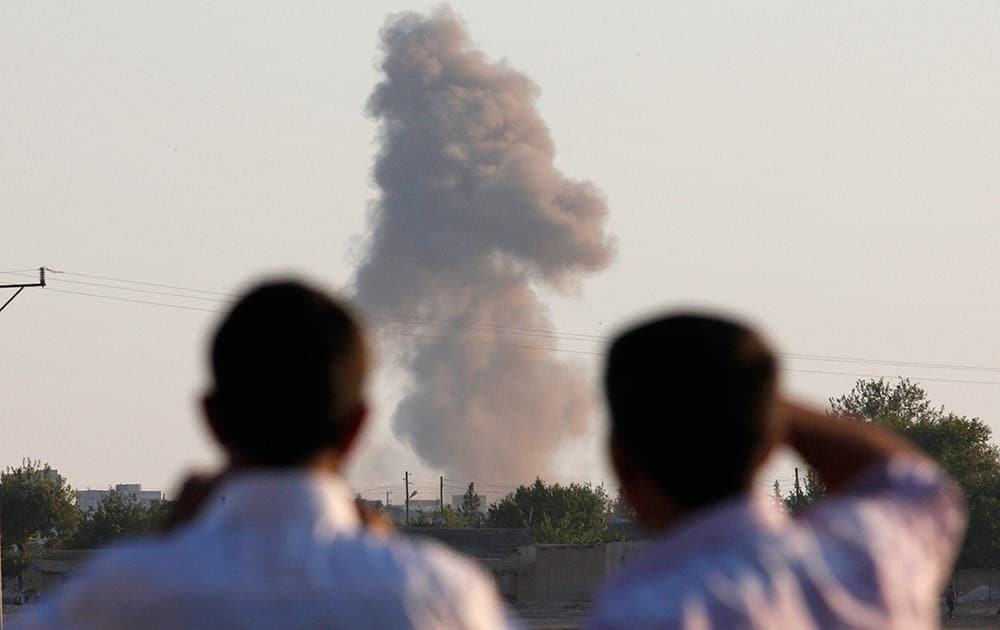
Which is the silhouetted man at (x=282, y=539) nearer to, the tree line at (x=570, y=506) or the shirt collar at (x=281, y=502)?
the shirt collar at (x=281, y=502)

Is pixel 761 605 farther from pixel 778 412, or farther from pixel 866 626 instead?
pixel 778 412

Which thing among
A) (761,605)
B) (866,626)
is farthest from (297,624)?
(866,626)

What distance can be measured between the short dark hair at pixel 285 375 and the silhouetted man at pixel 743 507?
0.46 m

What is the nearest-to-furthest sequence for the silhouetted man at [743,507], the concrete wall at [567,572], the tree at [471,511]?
the silhouetted man at [743,507] → the concrete wall at [567,572] → the tree at [471,511]

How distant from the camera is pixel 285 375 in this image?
3357mm

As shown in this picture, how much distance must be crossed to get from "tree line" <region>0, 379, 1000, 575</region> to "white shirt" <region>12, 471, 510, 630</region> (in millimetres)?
107778

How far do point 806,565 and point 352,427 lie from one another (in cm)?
80

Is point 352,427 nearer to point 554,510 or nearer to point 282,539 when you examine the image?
point 282,539

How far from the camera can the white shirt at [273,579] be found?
120 inches

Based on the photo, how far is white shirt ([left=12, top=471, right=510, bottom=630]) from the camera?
3.06m

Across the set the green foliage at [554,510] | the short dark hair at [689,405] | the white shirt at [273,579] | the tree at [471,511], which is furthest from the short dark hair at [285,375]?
the tree at [471,511]

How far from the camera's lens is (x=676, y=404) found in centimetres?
333

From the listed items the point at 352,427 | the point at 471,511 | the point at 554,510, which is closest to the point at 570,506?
the point at 554,510

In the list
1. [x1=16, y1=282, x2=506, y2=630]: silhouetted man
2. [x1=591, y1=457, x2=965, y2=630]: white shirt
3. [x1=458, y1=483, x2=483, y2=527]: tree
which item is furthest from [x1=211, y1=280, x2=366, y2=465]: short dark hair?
[x1=458, y1=483, x2=483, y2=527]: tree
